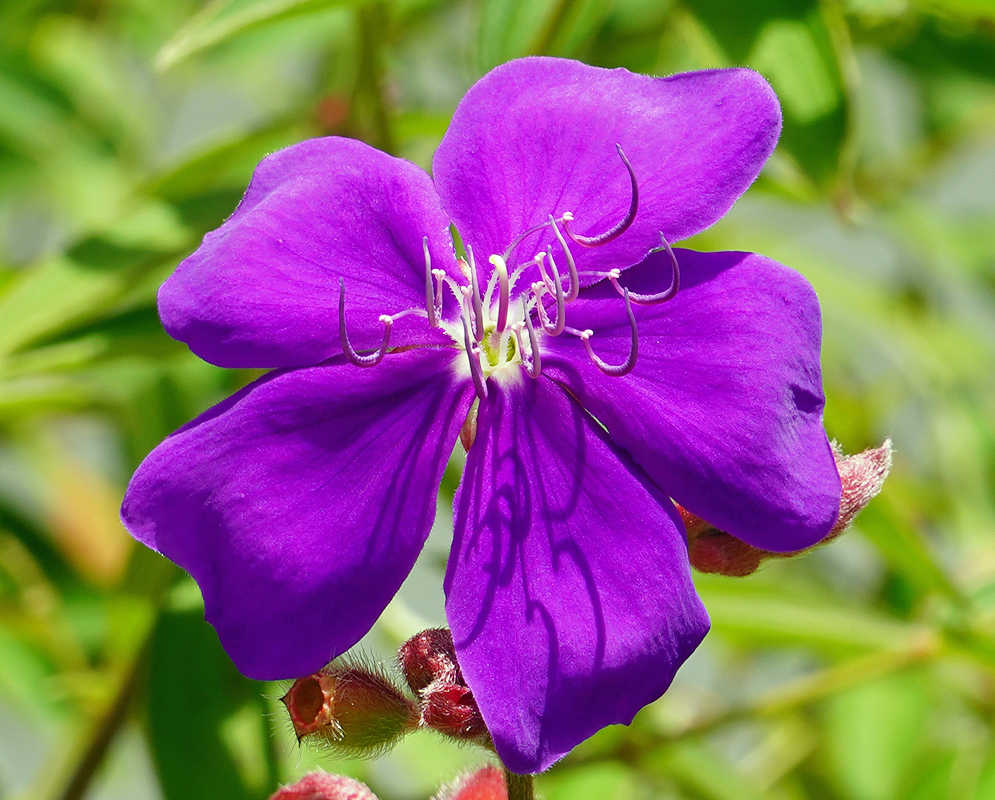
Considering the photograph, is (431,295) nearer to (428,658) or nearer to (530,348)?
(530,348)

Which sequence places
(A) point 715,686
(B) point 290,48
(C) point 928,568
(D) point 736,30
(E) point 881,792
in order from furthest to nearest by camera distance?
(A) point 715,686
(B) point 290,48
(E) point 881,792
(C) point 928,568
(D) point 736,30

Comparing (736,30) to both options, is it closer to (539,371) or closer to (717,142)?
(717,142)

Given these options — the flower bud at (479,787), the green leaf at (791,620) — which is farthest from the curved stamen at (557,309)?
the green leaf at (791,620)

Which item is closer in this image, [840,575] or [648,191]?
[648,191]

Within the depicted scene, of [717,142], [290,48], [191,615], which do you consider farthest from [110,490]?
[717,142]

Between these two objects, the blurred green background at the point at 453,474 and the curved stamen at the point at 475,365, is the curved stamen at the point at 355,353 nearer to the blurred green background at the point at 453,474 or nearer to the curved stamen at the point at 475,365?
the curved stamen at the point at 475,365

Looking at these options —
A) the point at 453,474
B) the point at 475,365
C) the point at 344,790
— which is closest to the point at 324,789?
the point at 344,790

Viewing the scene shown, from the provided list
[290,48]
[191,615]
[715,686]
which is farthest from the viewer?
[715,686]
